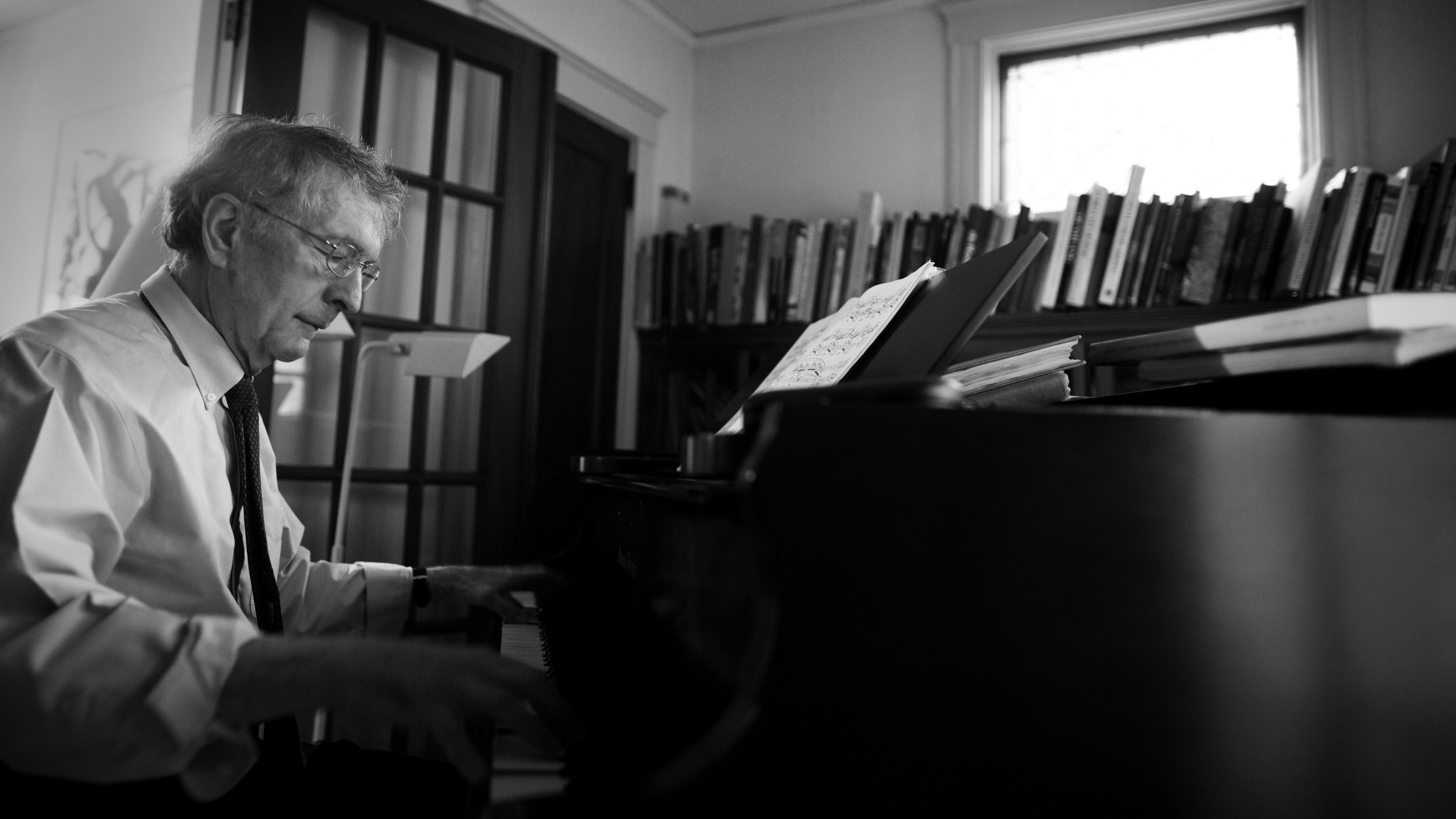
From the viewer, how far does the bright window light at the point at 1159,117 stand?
290 centimetres

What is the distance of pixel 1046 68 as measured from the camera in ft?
10.7

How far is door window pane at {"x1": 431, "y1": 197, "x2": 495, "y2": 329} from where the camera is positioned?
2592 mm

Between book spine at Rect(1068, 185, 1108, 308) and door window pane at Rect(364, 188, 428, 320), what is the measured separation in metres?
1.87

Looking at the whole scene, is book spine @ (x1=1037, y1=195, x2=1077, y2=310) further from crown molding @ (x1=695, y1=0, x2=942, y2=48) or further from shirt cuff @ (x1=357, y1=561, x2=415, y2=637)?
shirt cuff @ (x1=357, y1=561, x2=415, y2=637)

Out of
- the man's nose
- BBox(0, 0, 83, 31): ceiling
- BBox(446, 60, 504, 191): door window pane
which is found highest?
BBox(0, 0, 83, 31): ceiling

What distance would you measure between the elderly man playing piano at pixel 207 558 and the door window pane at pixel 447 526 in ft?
3.30

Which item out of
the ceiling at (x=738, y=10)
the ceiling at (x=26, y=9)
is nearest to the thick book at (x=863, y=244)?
the ceiling at (x=738, y=10)

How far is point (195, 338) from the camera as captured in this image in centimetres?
124

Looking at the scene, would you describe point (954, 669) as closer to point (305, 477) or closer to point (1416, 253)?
point (305, 477)

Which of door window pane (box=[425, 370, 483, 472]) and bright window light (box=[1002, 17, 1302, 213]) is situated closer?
door window pane (box=[425, 370, 483, 472])

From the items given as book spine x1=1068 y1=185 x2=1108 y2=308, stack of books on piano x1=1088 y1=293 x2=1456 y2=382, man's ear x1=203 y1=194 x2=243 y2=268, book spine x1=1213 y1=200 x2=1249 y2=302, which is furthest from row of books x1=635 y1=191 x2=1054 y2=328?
stack of books on piano x1=1088 y1=293 x2=1456 y2=382

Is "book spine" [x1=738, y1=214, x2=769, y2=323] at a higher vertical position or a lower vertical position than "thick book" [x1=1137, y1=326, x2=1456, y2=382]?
higher

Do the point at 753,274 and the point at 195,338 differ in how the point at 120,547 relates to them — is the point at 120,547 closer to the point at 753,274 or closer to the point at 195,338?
the point at 195,338

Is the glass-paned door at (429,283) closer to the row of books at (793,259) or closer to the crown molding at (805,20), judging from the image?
the row of books at (793,259)
